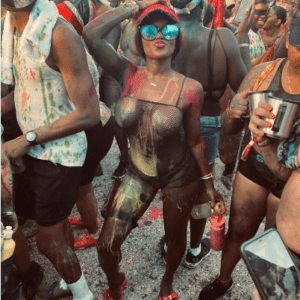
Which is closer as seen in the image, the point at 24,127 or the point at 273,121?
the point at 273,121

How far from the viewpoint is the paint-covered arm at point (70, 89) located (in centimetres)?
171

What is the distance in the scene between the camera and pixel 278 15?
17.8 feet

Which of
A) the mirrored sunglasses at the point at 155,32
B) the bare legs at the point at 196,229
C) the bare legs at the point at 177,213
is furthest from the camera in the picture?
the bare legs at the point at 196,229

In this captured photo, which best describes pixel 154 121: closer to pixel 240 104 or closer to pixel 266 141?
pixel 240 104

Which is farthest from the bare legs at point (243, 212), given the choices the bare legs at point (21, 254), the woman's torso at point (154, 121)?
the bare legs at point (21, 254)

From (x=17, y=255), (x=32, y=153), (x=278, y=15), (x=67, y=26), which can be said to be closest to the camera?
(x=67, y=26)

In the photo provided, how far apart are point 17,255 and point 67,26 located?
1.92 metres

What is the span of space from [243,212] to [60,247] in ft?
4.73

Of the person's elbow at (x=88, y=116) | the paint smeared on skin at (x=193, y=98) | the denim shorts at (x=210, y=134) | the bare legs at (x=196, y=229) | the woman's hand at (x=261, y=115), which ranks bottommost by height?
the bare legs at (x=196, y=229)

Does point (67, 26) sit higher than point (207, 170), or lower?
higher

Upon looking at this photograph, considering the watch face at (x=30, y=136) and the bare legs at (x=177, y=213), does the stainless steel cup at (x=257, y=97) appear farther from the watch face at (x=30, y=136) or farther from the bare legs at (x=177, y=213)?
the watch face at (x=30, y=136)

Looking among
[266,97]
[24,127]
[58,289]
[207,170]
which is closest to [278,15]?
[207,170]

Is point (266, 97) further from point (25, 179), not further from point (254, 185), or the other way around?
point (25, 179)

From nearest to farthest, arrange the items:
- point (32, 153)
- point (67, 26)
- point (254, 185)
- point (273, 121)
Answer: point (273, 121), point (67, 26), point (32, 153), point (254, 185)
